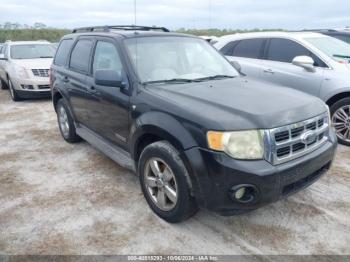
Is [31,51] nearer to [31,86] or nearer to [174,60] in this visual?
[31,86]

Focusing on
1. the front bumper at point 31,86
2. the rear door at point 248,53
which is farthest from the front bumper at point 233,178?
the front bumper at point 31,86

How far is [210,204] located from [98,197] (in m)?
1.60

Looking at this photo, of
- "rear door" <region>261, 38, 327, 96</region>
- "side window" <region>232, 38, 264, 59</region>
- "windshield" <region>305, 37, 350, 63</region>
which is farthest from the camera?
"side window" <region>232, 38, 264, 59</region>

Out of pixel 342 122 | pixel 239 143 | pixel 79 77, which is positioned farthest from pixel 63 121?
pixel 342 122

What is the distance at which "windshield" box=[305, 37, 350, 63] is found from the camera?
569cm

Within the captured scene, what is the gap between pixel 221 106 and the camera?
288cm

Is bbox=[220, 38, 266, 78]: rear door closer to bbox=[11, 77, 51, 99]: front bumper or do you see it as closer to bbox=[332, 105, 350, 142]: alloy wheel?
bbox=[332, 105, 350, 142]: alloy wheel

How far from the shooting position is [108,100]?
387 centimetres

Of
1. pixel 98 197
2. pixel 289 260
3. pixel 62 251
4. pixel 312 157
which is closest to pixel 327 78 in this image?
pixel 312 157

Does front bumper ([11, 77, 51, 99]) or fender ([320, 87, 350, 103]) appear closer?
fender ([320, 87, 350, 103])

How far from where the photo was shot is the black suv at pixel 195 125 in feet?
8.66

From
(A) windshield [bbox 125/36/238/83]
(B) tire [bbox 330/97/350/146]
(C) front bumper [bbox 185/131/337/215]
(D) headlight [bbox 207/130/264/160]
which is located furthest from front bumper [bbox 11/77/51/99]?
(D) headlight [bbox 207/130/264/160]

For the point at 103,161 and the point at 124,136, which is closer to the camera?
the point at 124,136

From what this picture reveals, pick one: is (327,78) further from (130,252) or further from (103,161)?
(130,252)
